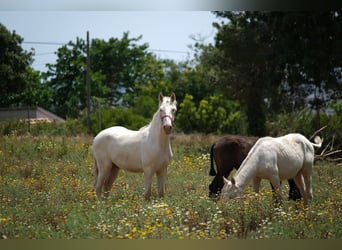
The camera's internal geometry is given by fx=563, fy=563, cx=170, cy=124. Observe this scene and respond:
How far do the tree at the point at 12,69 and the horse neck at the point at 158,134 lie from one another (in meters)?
1.87

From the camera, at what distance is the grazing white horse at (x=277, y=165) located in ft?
19.8

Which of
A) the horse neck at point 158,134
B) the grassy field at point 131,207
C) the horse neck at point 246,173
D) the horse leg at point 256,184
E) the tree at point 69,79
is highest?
the tree at point 69,79

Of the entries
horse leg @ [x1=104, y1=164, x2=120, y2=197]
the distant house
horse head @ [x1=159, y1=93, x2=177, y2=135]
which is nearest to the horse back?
horse head @ [x1=159, y1=93, x2=177, y2=135]

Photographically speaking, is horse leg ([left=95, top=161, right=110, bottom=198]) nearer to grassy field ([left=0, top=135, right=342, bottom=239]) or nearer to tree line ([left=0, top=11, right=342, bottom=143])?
grassy field ([left=0, top=135, right=342, bottom=239])

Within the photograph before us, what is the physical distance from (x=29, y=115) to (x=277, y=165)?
3.26 metres

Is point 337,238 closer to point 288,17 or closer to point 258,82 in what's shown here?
point 288,17

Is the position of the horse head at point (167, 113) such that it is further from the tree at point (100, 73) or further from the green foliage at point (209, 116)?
the green foliage at point (209, 116)

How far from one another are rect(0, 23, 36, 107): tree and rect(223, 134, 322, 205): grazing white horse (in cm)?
302

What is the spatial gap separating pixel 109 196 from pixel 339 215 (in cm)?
263

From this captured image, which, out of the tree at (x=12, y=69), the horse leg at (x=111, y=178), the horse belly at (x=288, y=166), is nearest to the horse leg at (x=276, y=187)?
the horse belly at (x=288, y=166)

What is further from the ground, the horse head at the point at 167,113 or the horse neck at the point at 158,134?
the horse head at the point at 167,113

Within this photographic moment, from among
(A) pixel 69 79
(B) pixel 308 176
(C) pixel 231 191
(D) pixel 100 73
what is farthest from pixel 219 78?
(C) pixel 231 191

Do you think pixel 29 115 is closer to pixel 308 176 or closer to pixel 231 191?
pixel 231 191

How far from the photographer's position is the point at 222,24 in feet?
34.1
